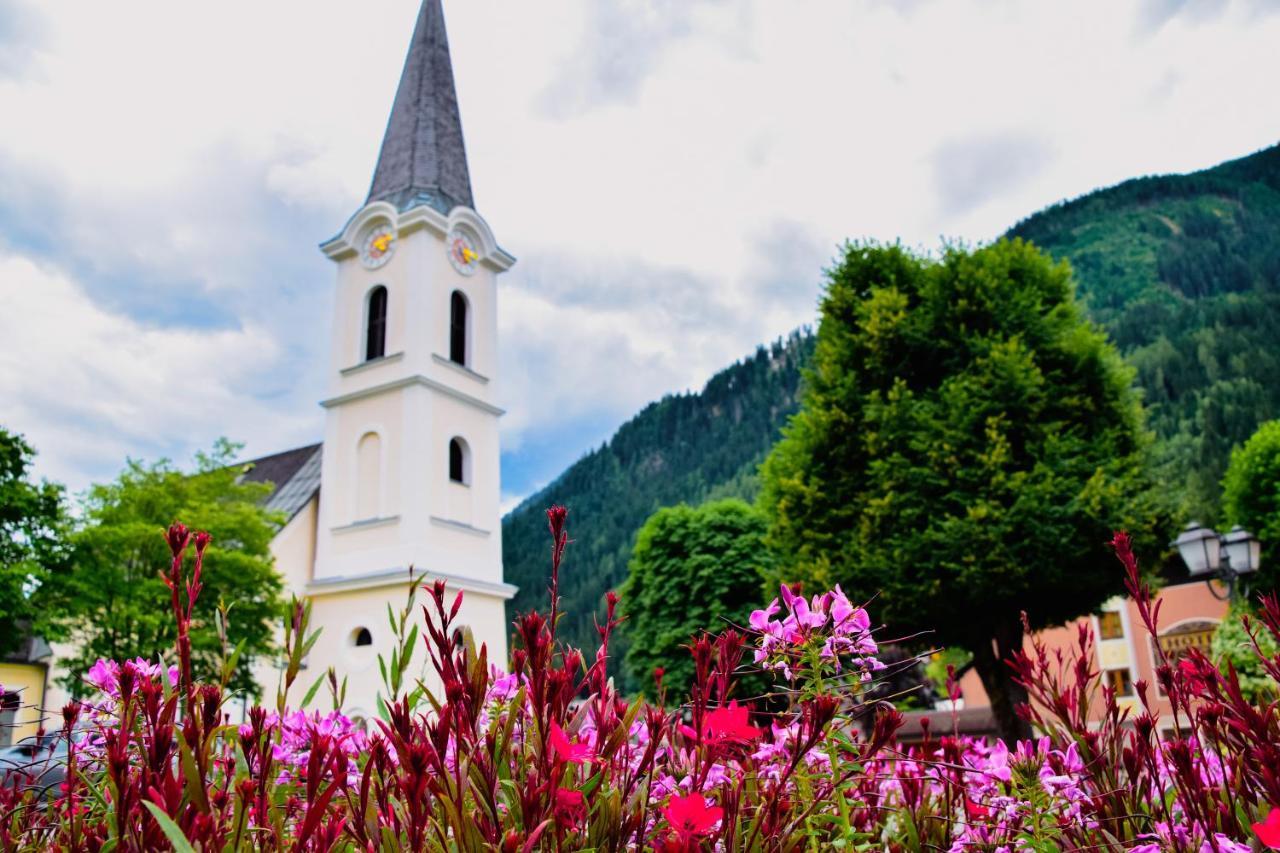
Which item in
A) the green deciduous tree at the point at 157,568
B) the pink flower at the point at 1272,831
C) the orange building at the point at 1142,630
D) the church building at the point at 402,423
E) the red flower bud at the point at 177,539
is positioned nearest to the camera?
the pink flower at the point at 1272,831

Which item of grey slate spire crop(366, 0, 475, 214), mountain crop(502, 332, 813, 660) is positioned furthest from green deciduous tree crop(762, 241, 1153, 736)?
mountain crop(502, 332, 813, 660)

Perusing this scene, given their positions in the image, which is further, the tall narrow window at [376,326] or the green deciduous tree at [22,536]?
the tall narrow window at [376,326]

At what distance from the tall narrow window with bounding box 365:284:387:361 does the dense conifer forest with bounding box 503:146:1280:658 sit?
37.1 ft

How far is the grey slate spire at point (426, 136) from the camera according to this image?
30.4m

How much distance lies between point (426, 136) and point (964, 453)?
80.7 ft

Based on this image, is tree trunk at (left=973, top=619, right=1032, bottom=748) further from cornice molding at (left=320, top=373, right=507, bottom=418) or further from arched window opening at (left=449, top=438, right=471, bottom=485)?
cornice molding at (left=320, top=373, right=507, bottom=418)

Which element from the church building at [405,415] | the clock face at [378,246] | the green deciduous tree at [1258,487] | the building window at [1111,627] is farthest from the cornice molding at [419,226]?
the building window at [1111,627]

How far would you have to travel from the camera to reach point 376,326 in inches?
1160

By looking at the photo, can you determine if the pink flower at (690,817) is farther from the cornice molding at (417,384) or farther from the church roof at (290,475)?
the church roof at (290,475)

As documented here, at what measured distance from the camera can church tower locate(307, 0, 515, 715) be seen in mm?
25688

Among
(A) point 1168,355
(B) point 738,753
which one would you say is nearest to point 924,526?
(B) point 738,753

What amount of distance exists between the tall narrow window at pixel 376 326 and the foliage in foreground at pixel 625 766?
27797 mm

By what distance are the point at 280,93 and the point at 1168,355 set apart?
71.9 meters

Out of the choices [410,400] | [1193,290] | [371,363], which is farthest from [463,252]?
[1193,290]
